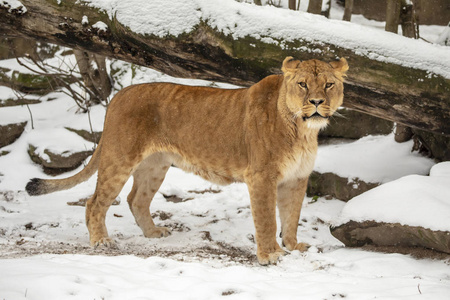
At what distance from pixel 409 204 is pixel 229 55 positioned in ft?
7.40

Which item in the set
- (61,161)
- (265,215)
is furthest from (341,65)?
(61,161)

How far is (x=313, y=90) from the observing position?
465cm

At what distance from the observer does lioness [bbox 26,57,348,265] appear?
4863 mm

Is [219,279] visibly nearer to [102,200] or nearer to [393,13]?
[102,200]

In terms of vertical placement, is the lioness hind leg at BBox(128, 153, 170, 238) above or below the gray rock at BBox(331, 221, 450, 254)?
below

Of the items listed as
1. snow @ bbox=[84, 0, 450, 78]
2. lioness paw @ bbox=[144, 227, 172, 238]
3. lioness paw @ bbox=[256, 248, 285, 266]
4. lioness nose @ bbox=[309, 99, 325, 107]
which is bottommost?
lioness paw @ bbox=[144, 227, 172, 238]

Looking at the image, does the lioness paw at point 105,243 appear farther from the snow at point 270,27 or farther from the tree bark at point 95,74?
the tree bark at point 95,74

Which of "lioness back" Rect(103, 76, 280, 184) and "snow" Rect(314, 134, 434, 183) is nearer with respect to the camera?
"lioness back" Rect(103, 76, 280, 184)

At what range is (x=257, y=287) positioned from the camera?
396cm

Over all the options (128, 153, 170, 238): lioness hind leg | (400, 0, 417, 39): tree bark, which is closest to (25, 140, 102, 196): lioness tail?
(128, 153, 170, 238): lioness hind leg

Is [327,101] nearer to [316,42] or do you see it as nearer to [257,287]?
[316,42]

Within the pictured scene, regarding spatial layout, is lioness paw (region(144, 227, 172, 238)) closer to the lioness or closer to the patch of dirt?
the lioness

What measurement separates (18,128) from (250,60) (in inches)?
230

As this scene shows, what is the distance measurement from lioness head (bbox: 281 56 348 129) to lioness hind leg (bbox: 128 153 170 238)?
78.1 inches
